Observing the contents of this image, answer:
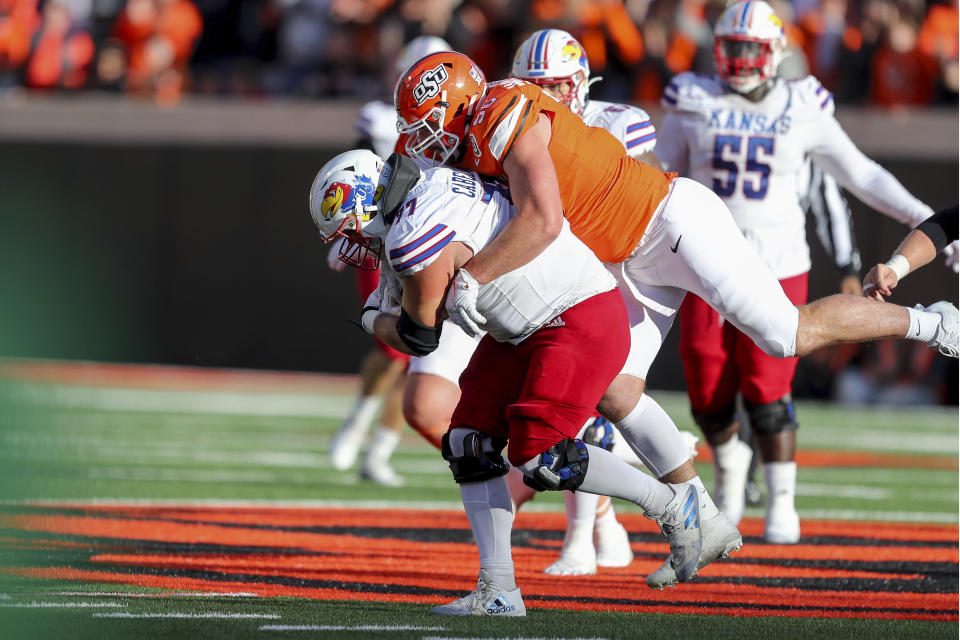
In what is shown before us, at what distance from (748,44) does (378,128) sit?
1969mm

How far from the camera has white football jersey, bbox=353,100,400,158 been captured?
7.25 metres

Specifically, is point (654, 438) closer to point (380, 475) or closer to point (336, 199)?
point (336, 199)

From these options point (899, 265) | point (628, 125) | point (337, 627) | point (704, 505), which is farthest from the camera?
point (628, 125)

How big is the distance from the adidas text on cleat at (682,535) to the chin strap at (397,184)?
1200 millimetres

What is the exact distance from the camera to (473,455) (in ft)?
14.3

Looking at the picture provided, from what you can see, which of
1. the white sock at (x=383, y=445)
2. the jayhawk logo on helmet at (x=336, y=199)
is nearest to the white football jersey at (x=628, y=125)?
the jayhawk logo on helmet at (x=336, y=199)

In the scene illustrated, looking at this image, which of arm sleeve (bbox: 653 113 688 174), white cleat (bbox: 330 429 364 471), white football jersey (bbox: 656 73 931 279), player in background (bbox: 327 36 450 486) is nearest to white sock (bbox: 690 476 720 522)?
white football jersey (bbox: 656 73 931 279)

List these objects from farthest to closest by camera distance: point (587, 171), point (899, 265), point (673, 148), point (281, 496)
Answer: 1. point (281, 496)
2. point (673, 148)
3. point (899, 265)
4. point (587, 171)

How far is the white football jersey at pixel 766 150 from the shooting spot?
616 centimetres

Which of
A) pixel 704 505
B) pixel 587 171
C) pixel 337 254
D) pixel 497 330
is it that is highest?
pixel 587 171

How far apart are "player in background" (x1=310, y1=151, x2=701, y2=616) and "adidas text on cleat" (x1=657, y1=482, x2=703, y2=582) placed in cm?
1

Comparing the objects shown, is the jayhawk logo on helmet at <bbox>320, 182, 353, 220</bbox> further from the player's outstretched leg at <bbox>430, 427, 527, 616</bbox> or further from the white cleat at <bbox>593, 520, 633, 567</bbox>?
the white cleat at <bbox>593, 520, 633, 567</bbox>

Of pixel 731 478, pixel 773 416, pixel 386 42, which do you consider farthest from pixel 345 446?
pixel 386 42

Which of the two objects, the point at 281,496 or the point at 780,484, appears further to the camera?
the point at 281,496
